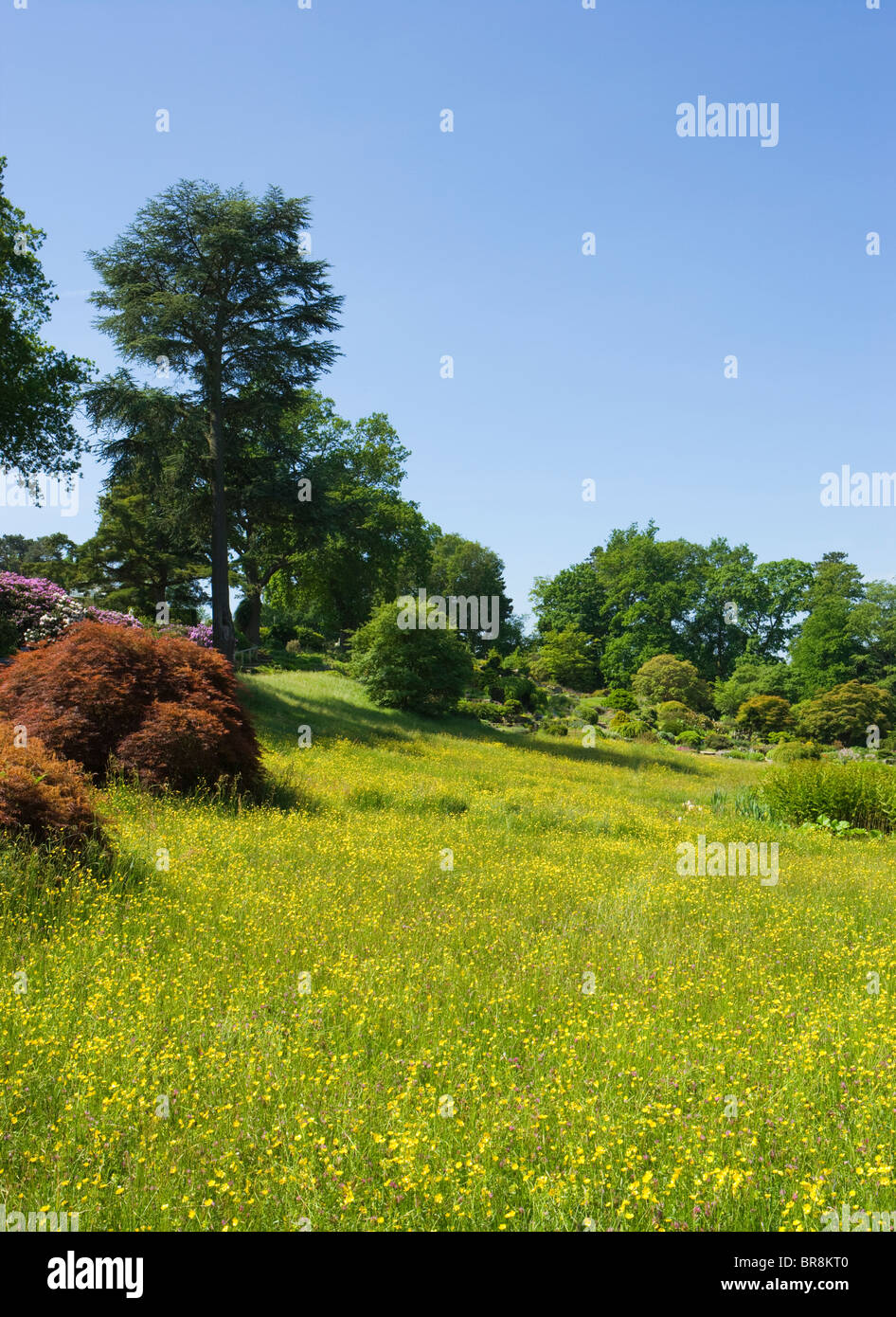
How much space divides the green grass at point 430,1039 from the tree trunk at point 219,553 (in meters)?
13.4

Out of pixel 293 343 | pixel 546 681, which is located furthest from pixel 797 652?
pixel 293 343

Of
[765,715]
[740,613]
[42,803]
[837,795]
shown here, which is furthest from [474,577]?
[42,803]

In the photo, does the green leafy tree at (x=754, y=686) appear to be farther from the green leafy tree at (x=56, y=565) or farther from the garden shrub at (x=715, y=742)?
the green leafy tree at (x=56, y=565)

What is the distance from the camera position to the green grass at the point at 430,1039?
310 centimetres

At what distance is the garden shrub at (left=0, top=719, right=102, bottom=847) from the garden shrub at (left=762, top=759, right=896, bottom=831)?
1230 centimetres

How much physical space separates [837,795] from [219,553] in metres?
17.2

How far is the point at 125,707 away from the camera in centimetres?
1093

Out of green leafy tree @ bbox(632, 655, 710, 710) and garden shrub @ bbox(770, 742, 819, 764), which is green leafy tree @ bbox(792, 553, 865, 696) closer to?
green leafy tree @ bbox(632, 655, 710, 710)

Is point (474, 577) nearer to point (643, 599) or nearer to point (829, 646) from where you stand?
point (643, 599)

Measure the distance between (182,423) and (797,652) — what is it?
138 feet

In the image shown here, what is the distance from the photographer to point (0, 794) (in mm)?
6680

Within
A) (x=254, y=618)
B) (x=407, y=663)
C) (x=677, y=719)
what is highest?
(x=254, y=618)
